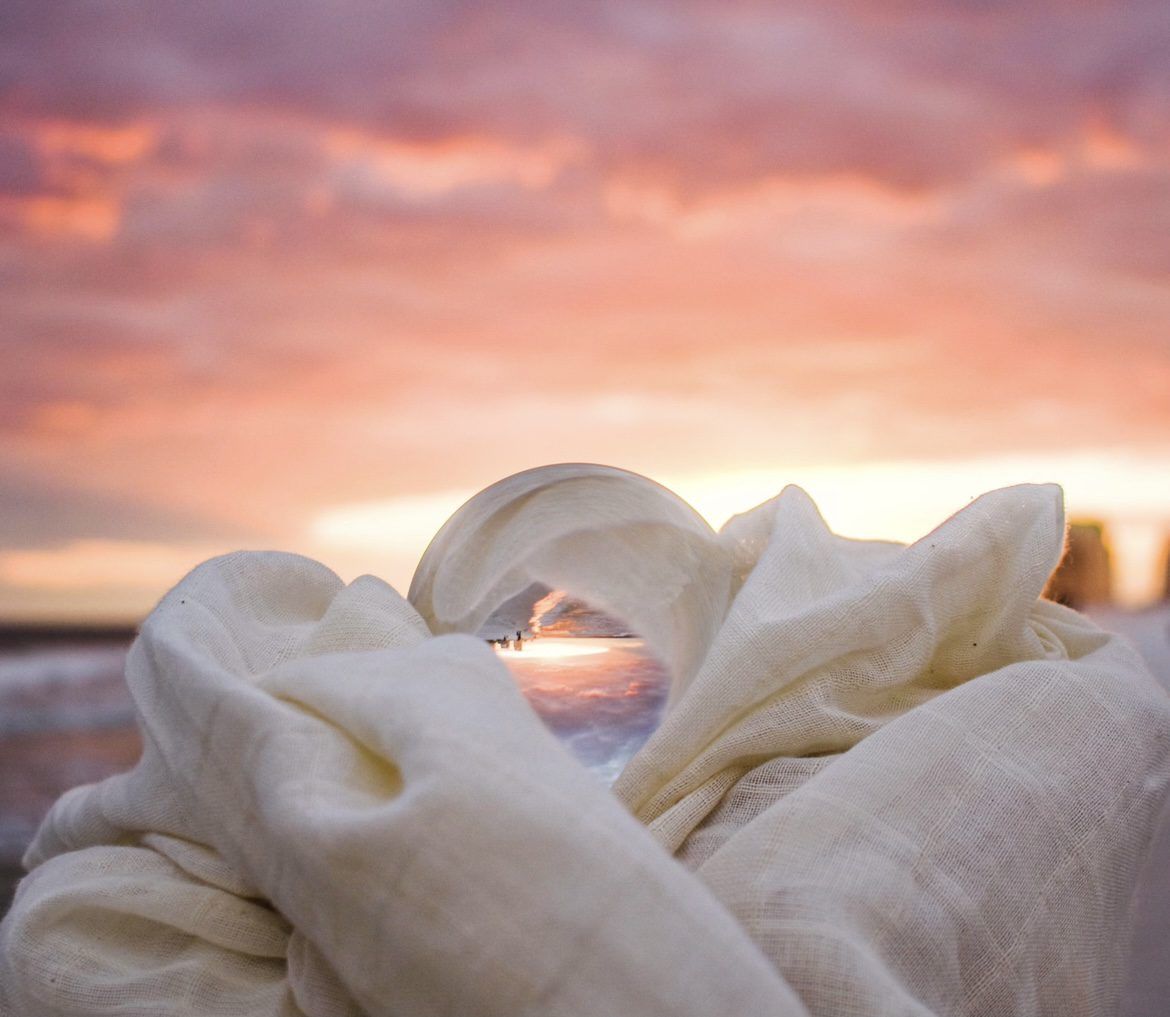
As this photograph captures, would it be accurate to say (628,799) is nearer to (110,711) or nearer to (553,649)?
(553,649)

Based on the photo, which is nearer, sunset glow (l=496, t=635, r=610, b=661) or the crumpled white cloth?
the crumpled white cloth

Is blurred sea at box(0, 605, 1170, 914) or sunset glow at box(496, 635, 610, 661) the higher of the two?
sunset glow at box(496, 635, 610, 661)

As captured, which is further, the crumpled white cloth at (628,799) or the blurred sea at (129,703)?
the blurred sea at (129,703)

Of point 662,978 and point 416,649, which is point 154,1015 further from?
point 662,978

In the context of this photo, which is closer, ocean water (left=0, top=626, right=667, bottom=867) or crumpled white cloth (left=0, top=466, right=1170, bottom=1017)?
crumpled white cloth (left=0, top=466, right=1170, bottom=1017)

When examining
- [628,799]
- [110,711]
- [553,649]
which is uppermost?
[553,649]

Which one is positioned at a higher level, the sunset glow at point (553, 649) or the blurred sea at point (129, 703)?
the sunset glow at point (553, 649)

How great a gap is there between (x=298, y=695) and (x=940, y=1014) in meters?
0.56

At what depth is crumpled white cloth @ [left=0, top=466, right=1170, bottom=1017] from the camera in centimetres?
74

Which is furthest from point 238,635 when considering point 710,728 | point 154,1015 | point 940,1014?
point 940,1014

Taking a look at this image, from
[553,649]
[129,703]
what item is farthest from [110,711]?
[553,649]

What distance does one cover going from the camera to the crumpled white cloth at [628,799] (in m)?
0.74

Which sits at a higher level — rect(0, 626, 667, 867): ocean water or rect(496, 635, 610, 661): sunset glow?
rect(496, 635, 610, 661): sunset glow

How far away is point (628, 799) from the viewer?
3.53 ft
